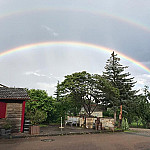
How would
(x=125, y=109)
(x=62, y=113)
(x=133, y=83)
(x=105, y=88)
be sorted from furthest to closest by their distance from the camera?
(x=133, y=83) < (x=125, y=109) < (x=62, y=113) < (x=105, y=88)

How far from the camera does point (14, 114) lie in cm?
1417

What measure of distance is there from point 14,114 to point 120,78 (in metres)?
19.2

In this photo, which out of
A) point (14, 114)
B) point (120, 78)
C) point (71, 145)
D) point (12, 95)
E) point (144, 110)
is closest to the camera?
point (71, 145)

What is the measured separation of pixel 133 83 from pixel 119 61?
4.63 metres

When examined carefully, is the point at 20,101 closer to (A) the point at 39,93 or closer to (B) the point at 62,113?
(A) the point at 39,93

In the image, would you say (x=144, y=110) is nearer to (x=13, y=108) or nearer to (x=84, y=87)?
(x=84, y=87)

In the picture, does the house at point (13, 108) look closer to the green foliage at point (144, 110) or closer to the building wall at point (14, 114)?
the building wall at point (14, 114)

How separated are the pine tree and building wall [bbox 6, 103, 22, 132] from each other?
54.2ft

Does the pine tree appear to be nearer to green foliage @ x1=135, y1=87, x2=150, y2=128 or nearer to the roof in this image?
green foliage @ x1=135, y1=87, x2=150, y2=128

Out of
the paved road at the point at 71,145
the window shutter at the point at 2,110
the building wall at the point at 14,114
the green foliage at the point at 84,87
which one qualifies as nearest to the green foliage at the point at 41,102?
the green foliage at the point at 84,87

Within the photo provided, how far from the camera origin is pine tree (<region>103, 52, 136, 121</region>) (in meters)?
26.7

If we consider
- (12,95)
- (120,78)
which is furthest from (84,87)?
(120,78)

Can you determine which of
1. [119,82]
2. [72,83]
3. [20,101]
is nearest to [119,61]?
[119,82]

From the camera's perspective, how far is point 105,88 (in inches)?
837
